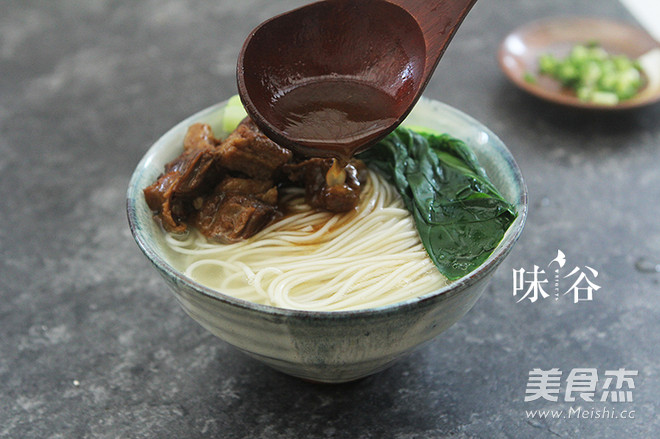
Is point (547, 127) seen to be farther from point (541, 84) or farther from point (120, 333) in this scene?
point (120, 333)

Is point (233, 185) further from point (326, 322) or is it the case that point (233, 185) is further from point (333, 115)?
point (326, 322)

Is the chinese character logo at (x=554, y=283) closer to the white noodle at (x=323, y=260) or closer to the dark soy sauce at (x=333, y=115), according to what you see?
the white noodle at (x=323, y=260)

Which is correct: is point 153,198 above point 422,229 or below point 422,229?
above

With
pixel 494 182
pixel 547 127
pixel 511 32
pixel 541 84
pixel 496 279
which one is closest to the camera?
pixel 494 182

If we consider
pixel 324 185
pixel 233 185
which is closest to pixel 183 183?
pixel 233 185

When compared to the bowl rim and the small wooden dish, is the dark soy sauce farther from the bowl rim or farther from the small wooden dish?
the small wooden dish

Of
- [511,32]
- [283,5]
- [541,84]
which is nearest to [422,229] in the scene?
[541,84]

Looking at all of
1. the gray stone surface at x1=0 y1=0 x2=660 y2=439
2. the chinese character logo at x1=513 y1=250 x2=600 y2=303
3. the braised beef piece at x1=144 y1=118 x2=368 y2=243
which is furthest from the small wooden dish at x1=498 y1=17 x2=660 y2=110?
the braised beef piece at x1=144 y1=118 x2=368 y2=243
